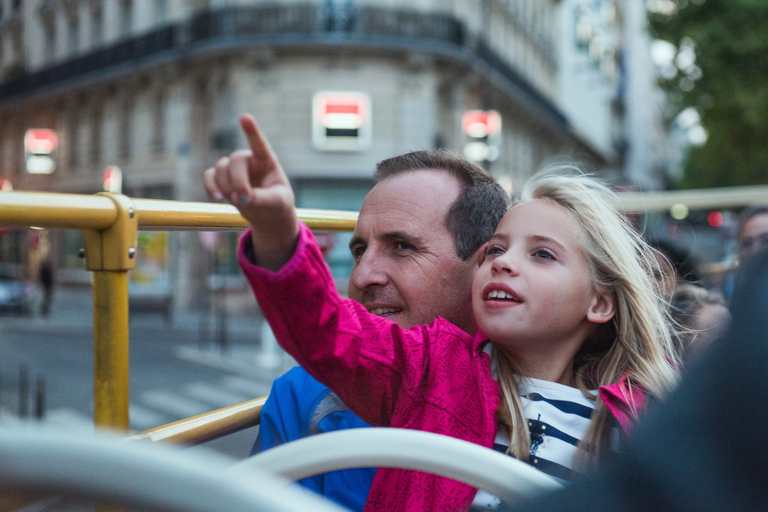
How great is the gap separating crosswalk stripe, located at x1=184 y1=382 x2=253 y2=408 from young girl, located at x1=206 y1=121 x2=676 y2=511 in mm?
7920

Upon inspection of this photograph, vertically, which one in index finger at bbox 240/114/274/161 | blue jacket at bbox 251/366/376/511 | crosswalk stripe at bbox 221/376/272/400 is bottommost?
crosswalk stripe at bbox 221/376/272/400

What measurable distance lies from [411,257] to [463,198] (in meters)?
0.28

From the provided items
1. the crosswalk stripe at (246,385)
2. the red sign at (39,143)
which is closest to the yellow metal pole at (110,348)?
the crosswalk stripe at (246,385)

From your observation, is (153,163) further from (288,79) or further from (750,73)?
(750,73)

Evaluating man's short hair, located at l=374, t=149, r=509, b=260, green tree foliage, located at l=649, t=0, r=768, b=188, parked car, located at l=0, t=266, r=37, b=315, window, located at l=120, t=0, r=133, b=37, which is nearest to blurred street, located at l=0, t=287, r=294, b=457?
parked car, located at l=0, t=266, r=37, b=315

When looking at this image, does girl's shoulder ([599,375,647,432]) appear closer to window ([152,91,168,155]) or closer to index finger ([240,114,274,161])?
index finger ([240,114,274,161])

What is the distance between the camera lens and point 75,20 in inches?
1093

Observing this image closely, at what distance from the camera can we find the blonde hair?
5.24 ft

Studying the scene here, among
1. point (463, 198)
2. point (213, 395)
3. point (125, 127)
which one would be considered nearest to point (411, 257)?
point (463, 198)

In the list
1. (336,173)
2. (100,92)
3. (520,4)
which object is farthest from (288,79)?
(520,4)

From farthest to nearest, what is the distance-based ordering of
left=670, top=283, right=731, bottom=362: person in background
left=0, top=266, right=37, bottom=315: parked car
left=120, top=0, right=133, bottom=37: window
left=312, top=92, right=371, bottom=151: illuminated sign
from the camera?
left=120, top=0, right=133, bottom=37: window → left=0, top=266, right=37, bottom=315: parked car → left=312, top=92, right=371, bottom=151: illuminated sign → left=670, top=283, right=731, bottom=362: person in background

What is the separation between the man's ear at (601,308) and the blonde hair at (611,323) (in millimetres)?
13

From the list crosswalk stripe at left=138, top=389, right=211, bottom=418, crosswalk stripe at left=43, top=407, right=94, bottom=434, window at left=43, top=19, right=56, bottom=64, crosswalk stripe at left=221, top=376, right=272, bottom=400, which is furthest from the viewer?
window at left=43, top=19, right=56, bottom=64

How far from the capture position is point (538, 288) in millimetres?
1590
